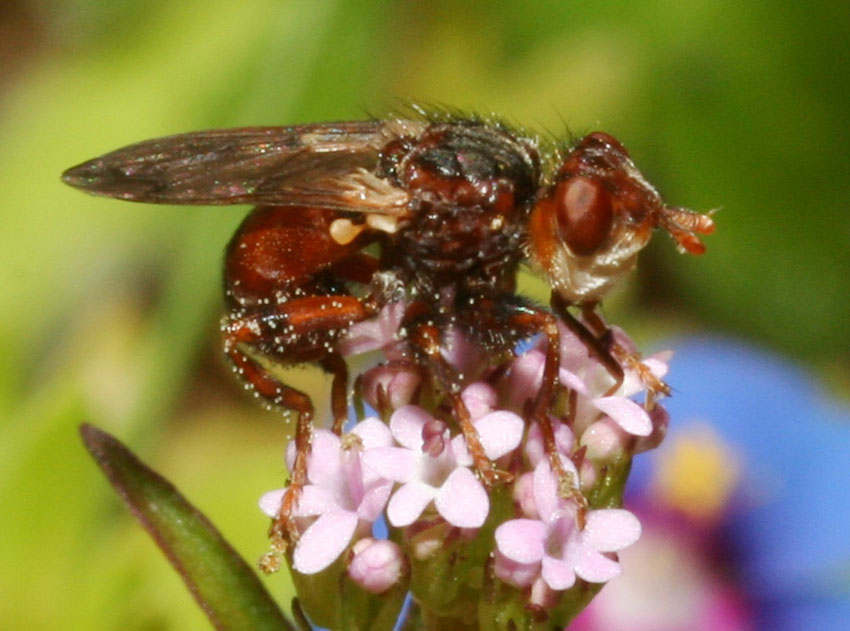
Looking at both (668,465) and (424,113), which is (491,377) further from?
(668,465)

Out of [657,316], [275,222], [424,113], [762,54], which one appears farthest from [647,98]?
[275,222]

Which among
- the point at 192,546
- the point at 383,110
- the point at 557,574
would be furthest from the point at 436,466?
the point at 383,110

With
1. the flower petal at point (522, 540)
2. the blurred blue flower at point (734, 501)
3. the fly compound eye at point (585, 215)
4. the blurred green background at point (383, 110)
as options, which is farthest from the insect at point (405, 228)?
the blurred blue flower at point (734, 501)

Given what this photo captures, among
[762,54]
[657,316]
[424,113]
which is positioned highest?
[762,54]

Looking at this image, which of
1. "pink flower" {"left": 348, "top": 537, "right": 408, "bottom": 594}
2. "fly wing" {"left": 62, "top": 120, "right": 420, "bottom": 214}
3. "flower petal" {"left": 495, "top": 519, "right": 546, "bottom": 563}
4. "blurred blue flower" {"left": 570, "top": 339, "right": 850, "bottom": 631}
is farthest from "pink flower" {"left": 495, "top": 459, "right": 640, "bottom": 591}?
"blurred blue flower" {"left": 570, "top": 339, "right": 850, "bottom": 631}

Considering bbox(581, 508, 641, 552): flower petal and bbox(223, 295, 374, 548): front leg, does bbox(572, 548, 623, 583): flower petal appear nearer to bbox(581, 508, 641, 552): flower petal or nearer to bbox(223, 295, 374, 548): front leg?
→ bbox(581, 508, 641, 552): flower petal

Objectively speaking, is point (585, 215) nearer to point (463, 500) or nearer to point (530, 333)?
point (530, 333)

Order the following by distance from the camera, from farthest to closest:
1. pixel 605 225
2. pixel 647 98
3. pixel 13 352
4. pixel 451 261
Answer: pixel 647 98 < pixel 13 352 < pixel 451 261 < pixel 605 225
